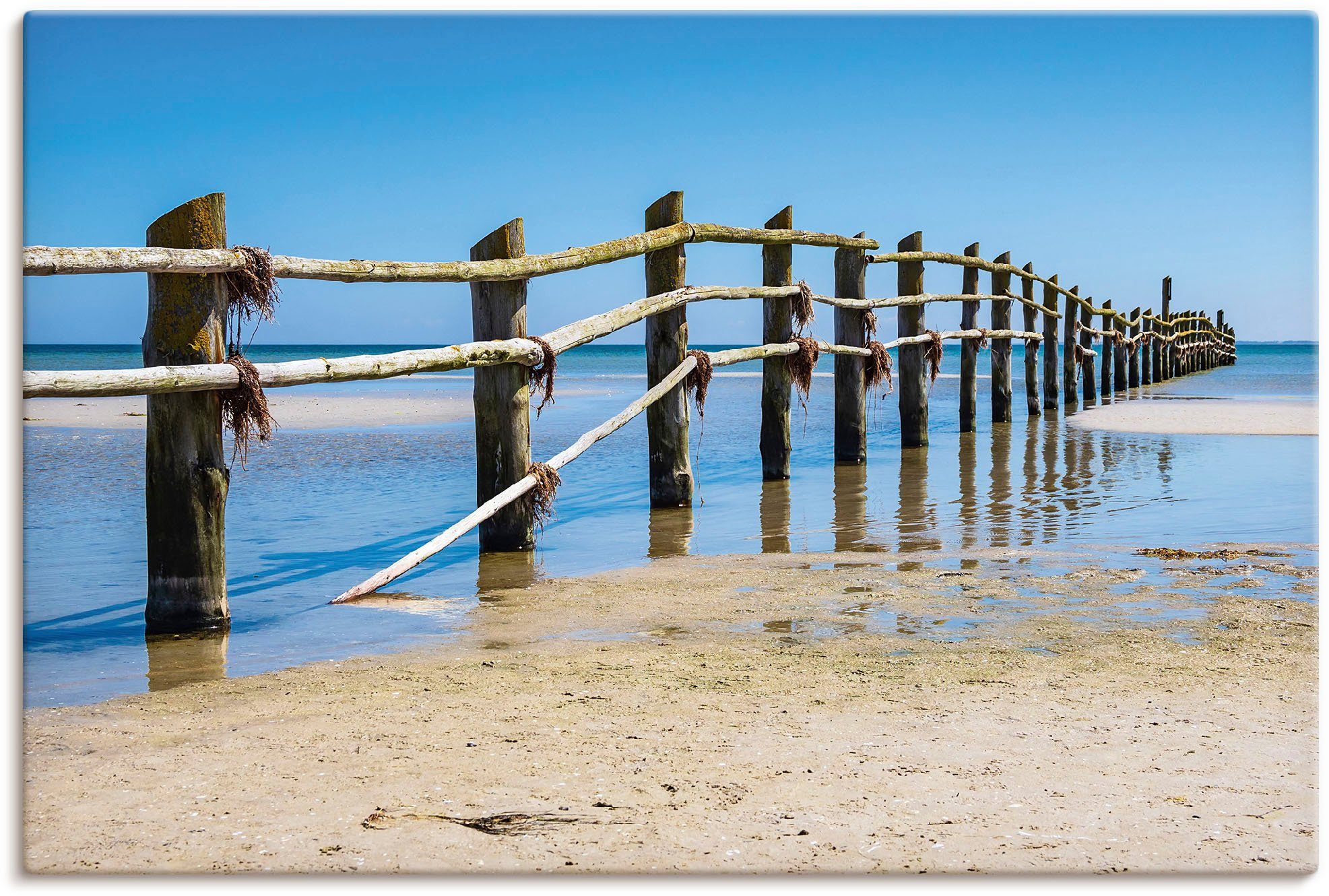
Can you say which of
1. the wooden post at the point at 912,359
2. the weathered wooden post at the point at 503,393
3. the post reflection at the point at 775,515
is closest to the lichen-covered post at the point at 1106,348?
the wooden post at the point at 912,359

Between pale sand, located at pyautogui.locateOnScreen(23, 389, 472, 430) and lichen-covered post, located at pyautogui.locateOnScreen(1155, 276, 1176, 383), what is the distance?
1872cm

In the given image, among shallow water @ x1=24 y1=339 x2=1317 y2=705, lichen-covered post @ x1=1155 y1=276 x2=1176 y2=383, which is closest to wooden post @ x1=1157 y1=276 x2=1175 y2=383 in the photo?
lichen-covered post @ x1=1155 y1=276 x2=1176 y2=383

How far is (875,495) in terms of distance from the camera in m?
8.63

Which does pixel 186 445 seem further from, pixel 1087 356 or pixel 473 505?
pixel 1087 356

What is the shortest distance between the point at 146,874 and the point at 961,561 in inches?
169

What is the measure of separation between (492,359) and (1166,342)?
1115 inches

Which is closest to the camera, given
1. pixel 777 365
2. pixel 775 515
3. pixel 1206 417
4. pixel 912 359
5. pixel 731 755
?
Answer: pixel 731 755

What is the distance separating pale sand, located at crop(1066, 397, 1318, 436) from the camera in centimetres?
1361

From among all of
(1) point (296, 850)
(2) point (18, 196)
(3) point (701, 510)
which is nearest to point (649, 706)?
(1) point (296, 850)

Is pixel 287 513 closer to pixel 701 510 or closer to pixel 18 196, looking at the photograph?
pixel 701 510

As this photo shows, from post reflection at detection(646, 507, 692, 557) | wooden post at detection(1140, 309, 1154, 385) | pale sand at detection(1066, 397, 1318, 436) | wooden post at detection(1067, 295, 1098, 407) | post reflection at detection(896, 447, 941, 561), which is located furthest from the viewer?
wooden post at detection(1140, 309, 1154, 385)

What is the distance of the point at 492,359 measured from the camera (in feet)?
19.4

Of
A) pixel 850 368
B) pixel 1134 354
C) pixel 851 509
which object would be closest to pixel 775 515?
pixel 851 509

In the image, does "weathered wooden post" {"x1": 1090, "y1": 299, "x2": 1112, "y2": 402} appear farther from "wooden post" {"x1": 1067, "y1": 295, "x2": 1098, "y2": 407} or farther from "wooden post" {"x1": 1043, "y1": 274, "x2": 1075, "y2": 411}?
"wooden post" {"x1": 1043, "y1": 274, "x2": 1075, "y2": 411}
